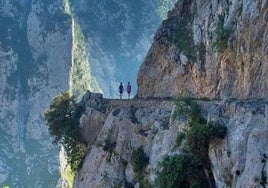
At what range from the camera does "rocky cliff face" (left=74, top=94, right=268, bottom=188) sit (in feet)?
69.9

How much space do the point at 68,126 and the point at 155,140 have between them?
15666 mm

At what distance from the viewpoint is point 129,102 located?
40844 mm

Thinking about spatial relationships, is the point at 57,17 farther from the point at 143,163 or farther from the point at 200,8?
the point at 143,163

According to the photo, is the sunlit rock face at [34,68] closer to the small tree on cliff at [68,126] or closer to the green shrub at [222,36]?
the small tree on cliff at [68,126]

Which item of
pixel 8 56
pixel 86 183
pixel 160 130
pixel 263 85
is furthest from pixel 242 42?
pixel 8 56

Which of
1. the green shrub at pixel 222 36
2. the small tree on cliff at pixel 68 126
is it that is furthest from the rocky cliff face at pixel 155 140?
the green shrub at pixel 222 36

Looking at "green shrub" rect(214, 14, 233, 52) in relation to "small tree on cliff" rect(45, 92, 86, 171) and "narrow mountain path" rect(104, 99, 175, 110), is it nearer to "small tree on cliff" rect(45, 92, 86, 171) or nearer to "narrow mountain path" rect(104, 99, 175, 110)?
"narrow mountain path" rect(104, 99, 175, 110)

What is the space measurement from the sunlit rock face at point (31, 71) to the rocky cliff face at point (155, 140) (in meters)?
116

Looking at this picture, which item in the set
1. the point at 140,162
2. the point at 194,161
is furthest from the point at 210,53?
the point at 194,161

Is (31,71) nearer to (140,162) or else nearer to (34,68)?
(34,68)

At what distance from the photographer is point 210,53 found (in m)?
41.0

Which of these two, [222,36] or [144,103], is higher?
[222,36]

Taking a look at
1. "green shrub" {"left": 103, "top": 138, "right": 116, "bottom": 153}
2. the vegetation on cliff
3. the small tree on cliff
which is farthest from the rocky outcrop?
the small tree on cliff

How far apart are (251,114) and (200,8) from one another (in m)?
25.8
